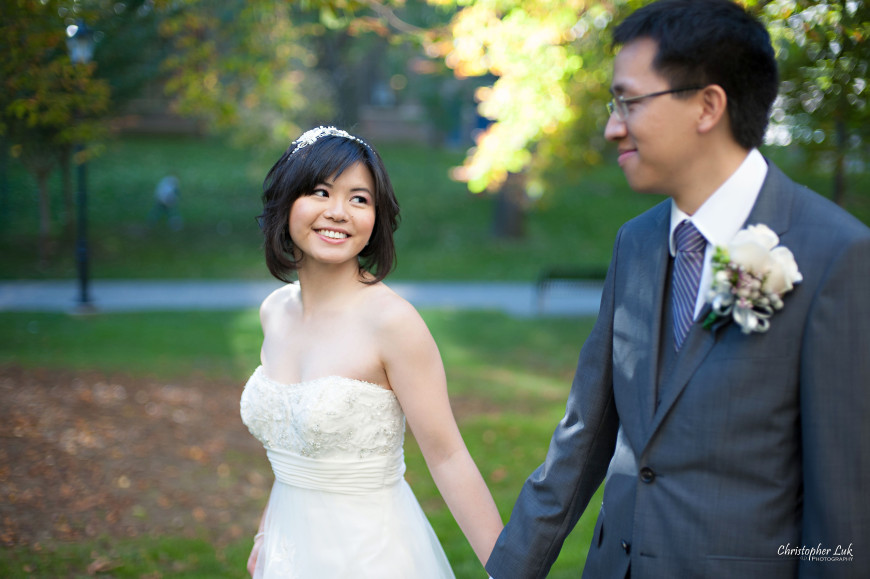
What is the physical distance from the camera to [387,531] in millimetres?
2828

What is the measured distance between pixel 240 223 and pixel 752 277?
23027 mm

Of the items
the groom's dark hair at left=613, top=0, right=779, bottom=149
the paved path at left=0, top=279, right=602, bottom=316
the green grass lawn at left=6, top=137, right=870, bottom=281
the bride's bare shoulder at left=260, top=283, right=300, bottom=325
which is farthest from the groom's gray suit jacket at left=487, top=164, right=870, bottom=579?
the paved path at left=0, top=279, right=602, bottom=316

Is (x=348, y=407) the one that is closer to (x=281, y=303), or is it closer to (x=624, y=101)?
(x=281, y=303)

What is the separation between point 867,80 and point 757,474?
2593mm

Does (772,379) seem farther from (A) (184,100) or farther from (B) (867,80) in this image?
(A) (184,100)

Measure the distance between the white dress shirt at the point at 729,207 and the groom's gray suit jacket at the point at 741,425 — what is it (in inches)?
1.4

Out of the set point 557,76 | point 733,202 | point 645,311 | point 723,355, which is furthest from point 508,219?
point 723,355

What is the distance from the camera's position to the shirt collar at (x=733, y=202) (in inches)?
79.9

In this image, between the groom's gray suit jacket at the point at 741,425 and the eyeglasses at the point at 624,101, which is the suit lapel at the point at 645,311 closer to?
the groom's gray suit jacket at the point at 741,425

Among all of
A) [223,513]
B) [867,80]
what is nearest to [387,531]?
[867,80]

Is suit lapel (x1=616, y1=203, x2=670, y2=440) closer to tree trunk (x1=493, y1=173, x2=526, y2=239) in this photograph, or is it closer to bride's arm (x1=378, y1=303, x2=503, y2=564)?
bride's arm (x1=378, y1=303, x2=503, y2=564)

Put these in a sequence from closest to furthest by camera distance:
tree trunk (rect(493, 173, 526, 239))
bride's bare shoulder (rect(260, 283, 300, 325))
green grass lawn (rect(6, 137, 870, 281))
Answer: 1. bride's bare shoulder (rect(260, 283, 300, 325))
2. green grass lawn (rect(6, 137, 870, 281))
3. tree trunk (rect(493, 173, 526, 239))

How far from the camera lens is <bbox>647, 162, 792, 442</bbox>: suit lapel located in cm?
198

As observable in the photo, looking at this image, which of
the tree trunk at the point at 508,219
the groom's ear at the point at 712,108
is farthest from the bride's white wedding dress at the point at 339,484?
the tree trunk at the point at 508,219
